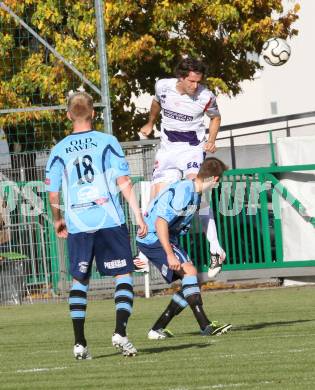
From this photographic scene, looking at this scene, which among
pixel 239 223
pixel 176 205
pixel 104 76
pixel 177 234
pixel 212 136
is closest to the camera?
pixel 176 205

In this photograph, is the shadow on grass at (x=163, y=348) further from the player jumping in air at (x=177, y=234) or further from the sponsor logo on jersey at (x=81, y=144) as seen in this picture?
the sponsor logo on jersey at (x=81, y=144)

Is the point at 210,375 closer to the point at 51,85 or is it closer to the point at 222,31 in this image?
the point at 51,85

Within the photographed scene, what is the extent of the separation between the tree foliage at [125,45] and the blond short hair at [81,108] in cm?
1252

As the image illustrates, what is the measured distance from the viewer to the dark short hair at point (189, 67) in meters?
12.5

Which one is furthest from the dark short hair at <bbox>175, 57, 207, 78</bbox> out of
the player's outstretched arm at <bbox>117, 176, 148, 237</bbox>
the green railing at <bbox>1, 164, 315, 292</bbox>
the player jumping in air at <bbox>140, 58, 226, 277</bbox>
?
the green railing at <bbox>1, 164, 315, 292</bbox>

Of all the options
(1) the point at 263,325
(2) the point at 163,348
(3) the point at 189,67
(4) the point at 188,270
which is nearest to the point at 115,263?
(2) the point at 163,348

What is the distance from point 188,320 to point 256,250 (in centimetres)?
553

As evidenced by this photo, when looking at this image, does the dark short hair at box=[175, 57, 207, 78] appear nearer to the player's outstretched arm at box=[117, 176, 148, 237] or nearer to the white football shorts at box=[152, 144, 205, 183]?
the white football shorts at box=[152, 144, 205, 183]

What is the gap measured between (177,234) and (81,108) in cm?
200

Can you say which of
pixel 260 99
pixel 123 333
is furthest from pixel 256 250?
pixel 260 99

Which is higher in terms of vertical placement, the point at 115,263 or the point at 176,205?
the point at 176,205

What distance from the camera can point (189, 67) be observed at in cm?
1263

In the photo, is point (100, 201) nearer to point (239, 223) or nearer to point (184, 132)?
point (184, 132)

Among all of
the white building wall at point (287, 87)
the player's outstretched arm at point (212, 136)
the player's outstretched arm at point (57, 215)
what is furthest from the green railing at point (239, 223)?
the white building wall at point (287, 87)
